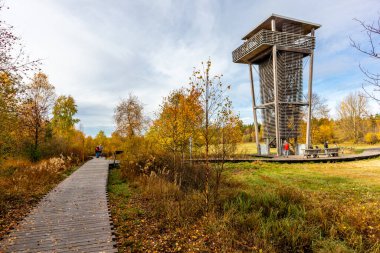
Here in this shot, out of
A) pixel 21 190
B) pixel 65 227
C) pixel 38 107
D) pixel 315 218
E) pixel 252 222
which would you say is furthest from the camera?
pixel 38 107

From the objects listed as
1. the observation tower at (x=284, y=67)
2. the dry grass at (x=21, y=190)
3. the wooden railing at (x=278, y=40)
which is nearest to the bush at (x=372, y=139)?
the observation tower at (x=284, y=67)

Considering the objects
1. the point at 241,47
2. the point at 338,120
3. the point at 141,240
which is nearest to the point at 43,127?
the point at 141,240

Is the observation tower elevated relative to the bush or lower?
elevated

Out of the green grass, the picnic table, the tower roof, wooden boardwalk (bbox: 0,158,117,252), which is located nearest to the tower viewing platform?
the tower roof

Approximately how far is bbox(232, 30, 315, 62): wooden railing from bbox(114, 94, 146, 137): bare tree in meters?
13.2

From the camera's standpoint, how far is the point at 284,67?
70.4 feet

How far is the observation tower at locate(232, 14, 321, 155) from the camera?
20.4 m

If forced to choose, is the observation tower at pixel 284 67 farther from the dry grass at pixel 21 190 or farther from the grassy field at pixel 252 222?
the dry grass at pixel 21 190

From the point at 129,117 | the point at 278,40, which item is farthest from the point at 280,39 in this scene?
the point at 129,117

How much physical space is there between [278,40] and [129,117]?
56.9 feet

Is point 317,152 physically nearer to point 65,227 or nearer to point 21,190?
point 65,227

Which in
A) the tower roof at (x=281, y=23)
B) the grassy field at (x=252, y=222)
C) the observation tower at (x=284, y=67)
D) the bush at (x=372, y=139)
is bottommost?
the grassy field at (x=252, y=222)

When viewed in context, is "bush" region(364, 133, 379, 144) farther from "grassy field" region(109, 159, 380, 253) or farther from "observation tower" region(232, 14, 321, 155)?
"grassy field" region(109, 159, 380, 253)

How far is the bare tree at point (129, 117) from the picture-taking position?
24.8 m
